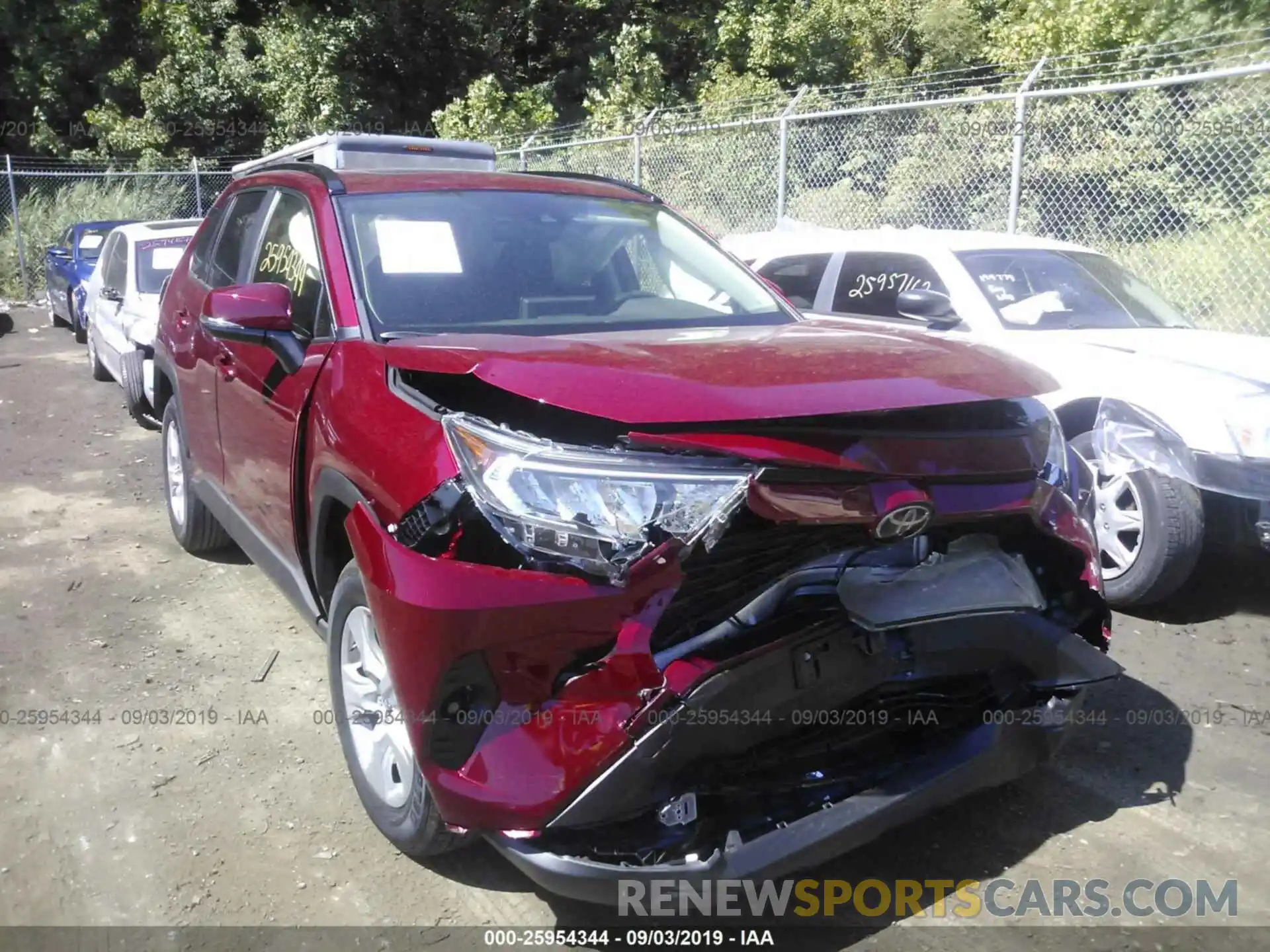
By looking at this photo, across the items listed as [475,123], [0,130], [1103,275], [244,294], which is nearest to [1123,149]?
[1103,275]

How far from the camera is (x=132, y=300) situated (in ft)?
28.3

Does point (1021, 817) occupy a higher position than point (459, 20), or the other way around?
point (459, 20)

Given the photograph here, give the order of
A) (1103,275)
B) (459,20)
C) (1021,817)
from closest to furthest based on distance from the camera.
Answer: (1021,817), (1103,275), (459,20)

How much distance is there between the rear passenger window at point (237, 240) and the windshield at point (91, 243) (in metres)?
10.8

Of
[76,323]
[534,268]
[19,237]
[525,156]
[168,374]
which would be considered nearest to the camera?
[534,268]

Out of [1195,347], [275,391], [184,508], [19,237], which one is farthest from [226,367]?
[19,237]

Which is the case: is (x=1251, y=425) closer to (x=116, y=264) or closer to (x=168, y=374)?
(x=168, y=374)

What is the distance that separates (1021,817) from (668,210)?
8.49 ft

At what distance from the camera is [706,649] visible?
244 centimetres

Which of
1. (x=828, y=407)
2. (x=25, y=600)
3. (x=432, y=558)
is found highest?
(x=828, y=407)

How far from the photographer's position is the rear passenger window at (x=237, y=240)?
4.45 metres

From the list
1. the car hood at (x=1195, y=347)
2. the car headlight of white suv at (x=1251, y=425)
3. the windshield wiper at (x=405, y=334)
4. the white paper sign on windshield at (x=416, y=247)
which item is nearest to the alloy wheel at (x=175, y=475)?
the white paper sign on windshield at (x=416, y=247)

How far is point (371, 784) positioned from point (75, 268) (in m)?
13.3

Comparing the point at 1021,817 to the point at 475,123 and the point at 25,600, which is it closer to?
the point at 25,600
